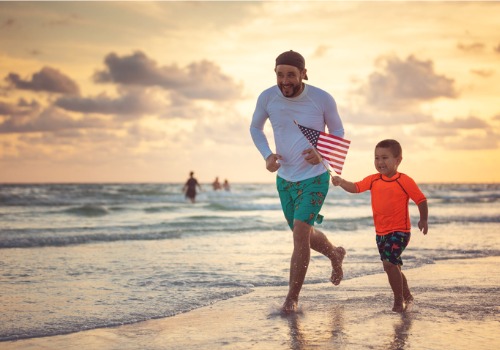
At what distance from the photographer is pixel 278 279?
23.9 ft

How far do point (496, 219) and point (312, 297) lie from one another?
54.3ft

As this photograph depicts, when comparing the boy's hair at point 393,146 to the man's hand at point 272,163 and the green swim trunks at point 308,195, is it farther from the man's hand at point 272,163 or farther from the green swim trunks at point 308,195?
the man's hand at point 272,163

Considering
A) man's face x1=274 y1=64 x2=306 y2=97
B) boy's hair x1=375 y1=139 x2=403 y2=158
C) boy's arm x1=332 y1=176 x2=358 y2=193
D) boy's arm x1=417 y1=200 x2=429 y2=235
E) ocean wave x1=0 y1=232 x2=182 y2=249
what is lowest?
ocean wave x1=0 y1=232 x2=182 y2=249

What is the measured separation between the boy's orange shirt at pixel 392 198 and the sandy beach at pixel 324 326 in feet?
2.43

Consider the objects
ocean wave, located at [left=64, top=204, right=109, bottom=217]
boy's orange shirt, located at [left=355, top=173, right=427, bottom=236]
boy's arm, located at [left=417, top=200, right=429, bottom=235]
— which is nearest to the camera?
boy's arm, located at [left=417, top=200, right=429, bottom=235]

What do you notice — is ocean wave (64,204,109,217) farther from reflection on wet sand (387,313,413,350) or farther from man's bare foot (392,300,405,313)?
reflection on wet sand (387,313,413,350)

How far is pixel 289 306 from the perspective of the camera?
5.32 metres

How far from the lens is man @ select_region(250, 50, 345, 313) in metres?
5.35

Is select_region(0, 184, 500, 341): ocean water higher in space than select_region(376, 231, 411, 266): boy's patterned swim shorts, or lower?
lower

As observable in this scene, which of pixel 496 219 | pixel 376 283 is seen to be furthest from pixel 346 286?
pixel 496 219

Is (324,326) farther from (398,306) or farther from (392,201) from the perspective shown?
(392,201)

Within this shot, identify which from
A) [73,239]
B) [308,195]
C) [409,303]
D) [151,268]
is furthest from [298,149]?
[73,239]

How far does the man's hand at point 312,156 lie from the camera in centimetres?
532

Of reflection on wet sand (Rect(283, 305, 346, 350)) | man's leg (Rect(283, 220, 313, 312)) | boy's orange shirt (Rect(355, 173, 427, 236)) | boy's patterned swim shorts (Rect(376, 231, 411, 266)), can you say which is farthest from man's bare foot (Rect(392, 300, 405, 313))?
man's leg (Rect(283, 220, 313, 312))
